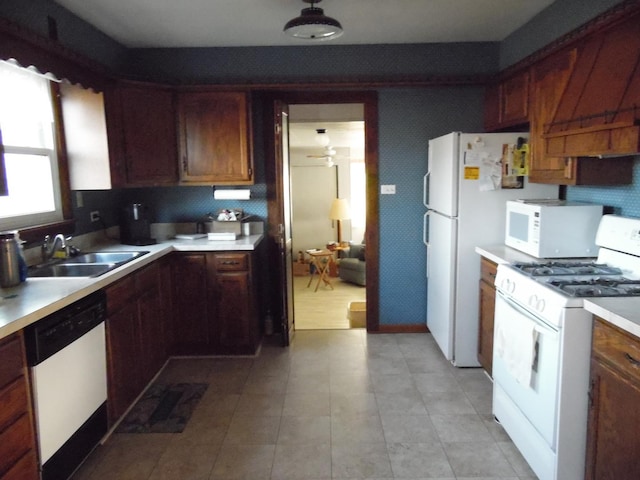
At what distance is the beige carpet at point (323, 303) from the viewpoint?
4.99 meters

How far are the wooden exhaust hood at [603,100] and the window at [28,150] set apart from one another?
3.06m

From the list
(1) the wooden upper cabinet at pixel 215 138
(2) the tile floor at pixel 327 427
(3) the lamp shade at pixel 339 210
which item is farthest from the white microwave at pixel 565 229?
(3) the lamp shade at pixel 339 210

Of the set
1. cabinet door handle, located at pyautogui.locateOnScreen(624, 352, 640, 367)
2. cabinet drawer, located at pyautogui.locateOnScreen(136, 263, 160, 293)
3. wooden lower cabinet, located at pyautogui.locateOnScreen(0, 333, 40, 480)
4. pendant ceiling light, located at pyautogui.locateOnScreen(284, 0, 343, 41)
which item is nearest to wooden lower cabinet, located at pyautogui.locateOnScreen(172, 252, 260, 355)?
cabinet drawer, located at pyautogui.locateOnScreen(136, 263, 160, 293)

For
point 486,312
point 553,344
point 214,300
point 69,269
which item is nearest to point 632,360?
point 553,344

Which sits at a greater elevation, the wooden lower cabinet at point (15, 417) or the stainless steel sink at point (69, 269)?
the stainless steel sink at point (69, 269)

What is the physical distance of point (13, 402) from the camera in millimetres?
1782

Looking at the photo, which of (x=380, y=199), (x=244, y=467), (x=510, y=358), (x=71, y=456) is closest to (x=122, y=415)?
(x=71, y=456)

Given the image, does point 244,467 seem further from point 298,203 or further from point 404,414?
point 298,203

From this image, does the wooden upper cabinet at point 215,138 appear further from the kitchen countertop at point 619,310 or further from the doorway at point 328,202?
the doorway at point 328,202

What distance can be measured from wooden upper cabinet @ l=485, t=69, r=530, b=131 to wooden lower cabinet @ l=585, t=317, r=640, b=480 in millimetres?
1876

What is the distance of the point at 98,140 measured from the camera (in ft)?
10.8

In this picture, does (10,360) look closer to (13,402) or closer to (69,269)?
(13,402)

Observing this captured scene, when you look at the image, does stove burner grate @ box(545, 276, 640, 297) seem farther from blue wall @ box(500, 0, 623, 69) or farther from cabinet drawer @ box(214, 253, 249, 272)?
cabinet drawer @ box(214, 253, 249, 272)

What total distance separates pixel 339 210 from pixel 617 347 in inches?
281
